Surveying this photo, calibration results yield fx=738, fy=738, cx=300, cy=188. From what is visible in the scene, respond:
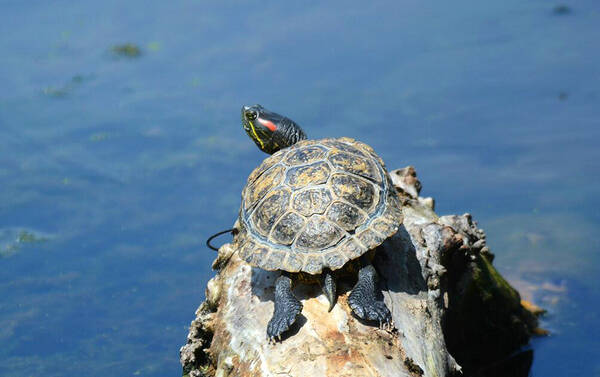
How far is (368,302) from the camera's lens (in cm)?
342

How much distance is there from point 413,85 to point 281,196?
479cm

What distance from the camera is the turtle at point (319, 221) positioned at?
11.6 feet

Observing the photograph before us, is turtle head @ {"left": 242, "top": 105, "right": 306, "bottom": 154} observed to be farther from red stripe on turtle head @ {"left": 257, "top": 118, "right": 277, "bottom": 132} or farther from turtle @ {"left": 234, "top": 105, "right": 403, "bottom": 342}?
turtle @ {"left": 234, "top": 105, "right": 403, "bottom": 342}

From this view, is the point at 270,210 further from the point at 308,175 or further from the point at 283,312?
the point at 283,312

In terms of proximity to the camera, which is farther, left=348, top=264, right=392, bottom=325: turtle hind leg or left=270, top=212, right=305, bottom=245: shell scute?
left=270, top=212, right=305, bottom=245: shell scute

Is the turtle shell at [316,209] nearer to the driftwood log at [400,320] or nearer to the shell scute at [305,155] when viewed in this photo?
the shell scute at [305,155]

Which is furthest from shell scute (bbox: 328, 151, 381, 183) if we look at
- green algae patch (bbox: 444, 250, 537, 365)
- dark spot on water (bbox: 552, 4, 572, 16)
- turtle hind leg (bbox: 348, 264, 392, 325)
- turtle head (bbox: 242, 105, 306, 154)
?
dark spot on water (bbox: 552, 4, 572, 16)

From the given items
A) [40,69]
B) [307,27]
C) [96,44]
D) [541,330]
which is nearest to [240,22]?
[307,27]

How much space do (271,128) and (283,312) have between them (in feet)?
6.18

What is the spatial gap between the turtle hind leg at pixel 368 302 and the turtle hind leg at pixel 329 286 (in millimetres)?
104

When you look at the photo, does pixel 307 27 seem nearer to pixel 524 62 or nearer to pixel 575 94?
pixel 524 62

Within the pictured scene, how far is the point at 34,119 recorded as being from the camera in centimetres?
832

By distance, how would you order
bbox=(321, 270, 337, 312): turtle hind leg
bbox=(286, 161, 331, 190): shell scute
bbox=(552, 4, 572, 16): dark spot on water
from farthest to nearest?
bbox=(552, 4, 572, 16): dark spot on water, bbox=(286, 161, 331, 190): shell scute, bbox=(321, 270, 337, 312): turtle hind leg

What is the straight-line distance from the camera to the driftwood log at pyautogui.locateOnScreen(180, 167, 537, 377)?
3.28 metres
